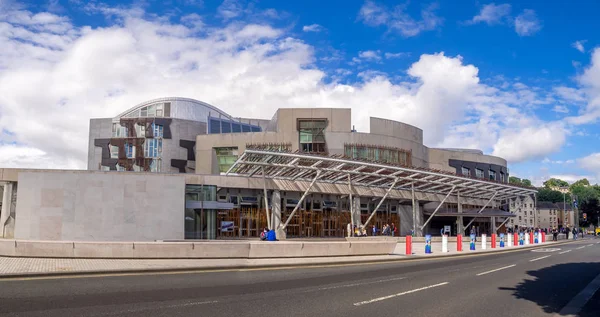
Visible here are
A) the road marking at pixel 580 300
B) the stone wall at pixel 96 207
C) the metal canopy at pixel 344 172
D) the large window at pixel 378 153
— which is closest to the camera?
the road marking at pixel 580 300

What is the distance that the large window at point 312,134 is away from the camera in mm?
58688

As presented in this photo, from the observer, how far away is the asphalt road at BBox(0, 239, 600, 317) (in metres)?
9.08

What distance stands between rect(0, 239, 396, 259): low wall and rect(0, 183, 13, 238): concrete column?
25.0 m

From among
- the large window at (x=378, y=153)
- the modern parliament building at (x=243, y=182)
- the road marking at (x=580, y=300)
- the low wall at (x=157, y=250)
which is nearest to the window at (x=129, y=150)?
the modern parliament building at (x=243, y=182)

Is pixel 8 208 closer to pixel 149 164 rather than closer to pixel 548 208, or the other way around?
pixel 149 164

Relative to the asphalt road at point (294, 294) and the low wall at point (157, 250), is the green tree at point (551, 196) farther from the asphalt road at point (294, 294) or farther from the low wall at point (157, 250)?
the asphalt road at point (294, 294)

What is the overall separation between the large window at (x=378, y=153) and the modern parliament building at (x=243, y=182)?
0.45ft

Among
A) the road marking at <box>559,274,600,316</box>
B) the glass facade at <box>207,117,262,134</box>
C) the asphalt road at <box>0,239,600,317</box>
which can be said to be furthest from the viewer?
the glass facade at <box>207,117,262,134</box>

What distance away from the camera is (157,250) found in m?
19.1

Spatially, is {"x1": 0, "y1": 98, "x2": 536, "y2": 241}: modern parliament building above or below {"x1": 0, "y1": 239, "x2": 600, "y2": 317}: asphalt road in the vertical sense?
above

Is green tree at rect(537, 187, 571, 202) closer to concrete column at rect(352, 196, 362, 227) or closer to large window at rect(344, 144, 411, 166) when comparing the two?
large window at rect(344, 144, 411, 166)

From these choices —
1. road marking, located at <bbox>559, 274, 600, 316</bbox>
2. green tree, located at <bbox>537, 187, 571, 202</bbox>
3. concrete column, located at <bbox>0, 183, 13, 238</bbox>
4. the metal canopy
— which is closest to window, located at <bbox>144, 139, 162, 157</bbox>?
the metal canopy

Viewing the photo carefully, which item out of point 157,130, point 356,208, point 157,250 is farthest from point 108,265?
point 157,130

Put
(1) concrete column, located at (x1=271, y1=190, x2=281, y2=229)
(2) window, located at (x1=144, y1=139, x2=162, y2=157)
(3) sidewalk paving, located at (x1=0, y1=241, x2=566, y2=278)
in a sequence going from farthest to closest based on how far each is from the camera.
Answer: (2) window, located at (x1=144, y1=139, x2=162, y2=157) → (1) concrete column, located at (x1=271, y1=190, x2=281, y2=229) → (3) sidewalk paving, located at (x1=0, y1=241, x2=566, y2=278)
